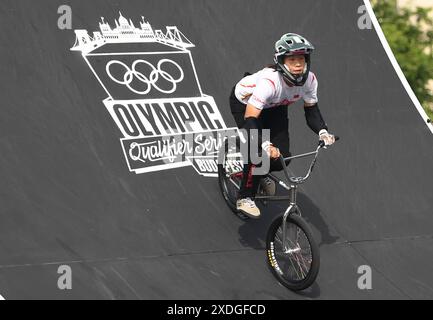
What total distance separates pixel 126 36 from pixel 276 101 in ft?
9.35

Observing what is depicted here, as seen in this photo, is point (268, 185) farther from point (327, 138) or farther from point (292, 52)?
point (292, 52)

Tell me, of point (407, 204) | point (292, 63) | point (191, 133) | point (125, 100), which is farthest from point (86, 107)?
point (407, 204)

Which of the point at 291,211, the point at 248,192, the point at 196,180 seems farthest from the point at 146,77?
the point at 291,211

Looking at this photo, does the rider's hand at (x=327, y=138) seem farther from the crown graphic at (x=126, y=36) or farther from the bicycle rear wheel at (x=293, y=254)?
the crown graphic at (x=126, y=36)

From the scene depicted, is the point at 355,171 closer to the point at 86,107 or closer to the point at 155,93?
the point at 155,93

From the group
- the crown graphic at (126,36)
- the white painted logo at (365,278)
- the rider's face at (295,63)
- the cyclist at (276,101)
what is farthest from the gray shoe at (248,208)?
the crown graphic at (126,36)

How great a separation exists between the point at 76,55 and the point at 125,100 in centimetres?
86

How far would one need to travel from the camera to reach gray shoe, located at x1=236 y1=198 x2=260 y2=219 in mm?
8164

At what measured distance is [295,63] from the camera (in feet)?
25.5

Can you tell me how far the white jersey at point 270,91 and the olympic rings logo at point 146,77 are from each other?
5.30 ft

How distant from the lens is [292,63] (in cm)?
777

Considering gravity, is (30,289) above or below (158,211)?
below

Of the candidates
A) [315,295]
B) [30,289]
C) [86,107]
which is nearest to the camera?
[30,289]

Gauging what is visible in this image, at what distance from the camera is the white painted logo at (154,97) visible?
909 cm
